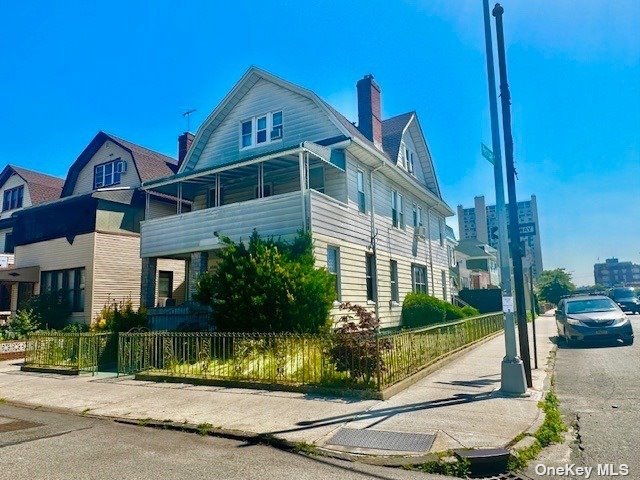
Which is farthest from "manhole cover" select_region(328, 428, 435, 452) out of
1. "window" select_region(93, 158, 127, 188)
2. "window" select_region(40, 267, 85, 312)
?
"window" select_region(93, 158, 127, 188)

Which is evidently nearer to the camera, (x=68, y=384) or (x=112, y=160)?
(x=68, y=384)

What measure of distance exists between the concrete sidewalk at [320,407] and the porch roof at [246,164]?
7437 mm

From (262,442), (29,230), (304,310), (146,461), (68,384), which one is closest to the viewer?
(146,461)

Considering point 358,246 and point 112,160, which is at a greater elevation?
point 112,160

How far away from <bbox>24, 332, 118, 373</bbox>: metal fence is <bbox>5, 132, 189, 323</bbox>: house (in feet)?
24.7

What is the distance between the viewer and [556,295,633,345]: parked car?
14625 millimetres

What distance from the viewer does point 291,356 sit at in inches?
377

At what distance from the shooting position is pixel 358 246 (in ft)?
55.8

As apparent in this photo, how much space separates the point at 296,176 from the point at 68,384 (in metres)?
10.2

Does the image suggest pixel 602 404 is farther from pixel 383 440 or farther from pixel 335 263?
pixel 335 263

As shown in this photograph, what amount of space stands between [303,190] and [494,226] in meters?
5.79

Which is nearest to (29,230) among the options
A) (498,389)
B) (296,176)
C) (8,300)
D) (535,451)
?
(8,300)

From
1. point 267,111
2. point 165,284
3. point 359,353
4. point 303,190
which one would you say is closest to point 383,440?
point 359,353

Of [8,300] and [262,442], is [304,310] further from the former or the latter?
[8,300]
